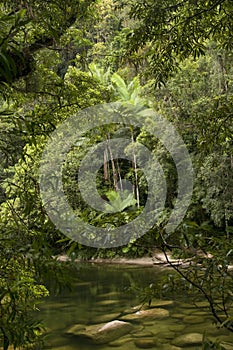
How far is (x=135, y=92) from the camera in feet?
48.4

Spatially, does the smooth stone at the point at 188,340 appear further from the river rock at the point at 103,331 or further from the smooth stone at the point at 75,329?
the smooth stone at the point at 75,329

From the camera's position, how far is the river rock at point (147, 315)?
666 cm

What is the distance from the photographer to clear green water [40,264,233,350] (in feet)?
18.5

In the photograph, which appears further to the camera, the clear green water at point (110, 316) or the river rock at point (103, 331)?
the river rock at point (103, 331)

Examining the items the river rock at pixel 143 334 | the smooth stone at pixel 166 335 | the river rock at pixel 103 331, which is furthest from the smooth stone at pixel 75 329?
the smooth stone at pixel 166 335

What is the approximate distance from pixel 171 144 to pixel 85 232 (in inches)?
495

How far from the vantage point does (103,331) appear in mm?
5965

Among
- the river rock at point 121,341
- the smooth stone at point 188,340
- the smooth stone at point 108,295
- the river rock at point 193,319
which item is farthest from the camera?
the smooth stone at point 108,295

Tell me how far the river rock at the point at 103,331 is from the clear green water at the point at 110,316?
118 millimetres

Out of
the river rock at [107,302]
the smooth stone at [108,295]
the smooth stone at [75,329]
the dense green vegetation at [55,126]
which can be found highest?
the dense green vegetation at [55,126]

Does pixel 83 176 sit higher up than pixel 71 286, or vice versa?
pixel 83 176

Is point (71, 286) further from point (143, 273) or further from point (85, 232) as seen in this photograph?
point (143, 273)

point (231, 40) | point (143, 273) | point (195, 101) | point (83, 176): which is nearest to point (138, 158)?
point (83, 176)

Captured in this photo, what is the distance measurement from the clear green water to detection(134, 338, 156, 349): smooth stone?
38 mm
